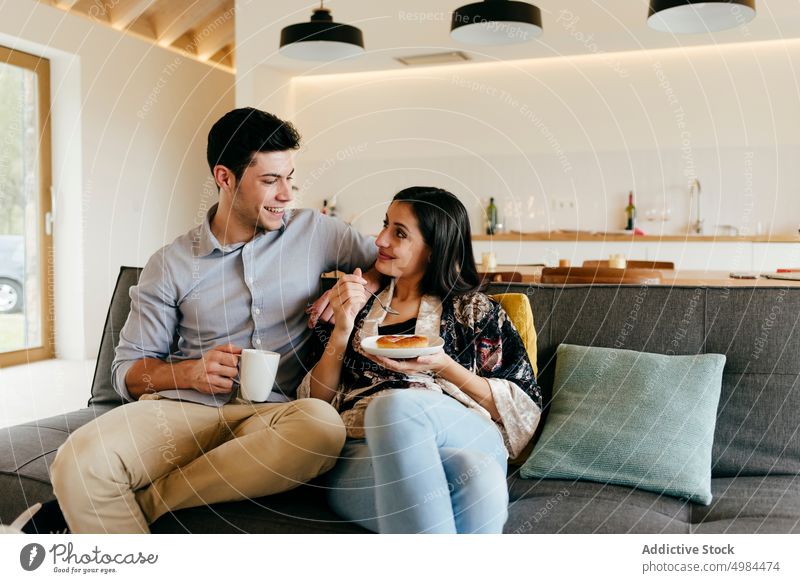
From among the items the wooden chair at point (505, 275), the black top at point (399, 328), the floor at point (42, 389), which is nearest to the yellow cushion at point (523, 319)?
the black top at point (399, 328)

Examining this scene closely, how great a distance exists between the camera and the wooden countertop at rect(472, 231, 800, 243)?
4422mm

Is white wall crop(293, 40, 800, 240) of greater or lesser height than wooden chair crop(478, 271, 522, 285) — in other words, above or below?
above

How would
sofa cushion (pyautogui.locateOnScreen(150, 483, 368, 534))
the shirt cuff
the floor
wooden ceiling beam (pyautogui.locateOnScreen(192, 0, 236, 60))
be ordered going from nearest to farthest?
sofa cushion (pyautogui.locateOnScreen(150, 483, 368, 534)), the shirt cuff, the floor, wooden ceiling beam (pyautogui.locateOnScreen(192, 0, 236, 60))

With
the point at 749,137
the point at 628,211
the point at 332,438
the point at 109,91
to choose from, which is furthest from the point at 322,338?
the point at 109,91

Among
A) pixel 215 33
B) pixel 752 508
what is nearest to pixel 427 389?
pixel 752 508

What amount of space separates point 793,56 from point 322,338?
13.2 feet

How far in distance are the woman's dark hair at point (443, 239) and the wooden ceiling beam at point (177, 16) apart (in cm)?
452

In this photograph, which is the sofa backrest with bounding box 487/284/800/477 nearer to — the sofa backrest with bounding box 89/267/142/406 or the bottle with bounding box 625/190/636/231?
the sofa backrest with bounding box 89/267/142/406

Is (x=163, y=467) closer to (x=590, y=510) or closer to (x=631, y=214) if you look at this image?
(x=590, y=510)

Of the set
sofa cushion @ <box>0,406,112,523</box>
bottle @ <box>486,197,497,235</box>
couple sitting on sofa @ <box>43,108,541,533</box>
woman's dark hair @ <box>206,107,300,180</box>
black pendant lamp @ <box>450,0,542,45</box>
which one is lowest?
sofa cushion @ <box>0,406,112,523</box>

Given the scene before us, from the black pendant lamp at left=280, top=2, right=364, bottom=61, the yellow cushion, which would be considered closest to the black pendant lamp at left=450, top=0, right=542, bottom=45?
the black pendant lamp at left=280, top=2, right=364, bottom=61

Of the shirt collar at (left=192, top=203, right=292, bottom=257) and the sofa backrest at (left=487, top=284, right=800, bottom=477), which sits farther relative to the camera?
the shirt collar at (left=192, top=203, right=292, bottom=257)

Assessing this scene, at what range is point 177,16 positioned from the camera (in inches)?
224

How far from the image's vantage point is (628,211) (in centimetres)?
Result: 483
